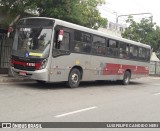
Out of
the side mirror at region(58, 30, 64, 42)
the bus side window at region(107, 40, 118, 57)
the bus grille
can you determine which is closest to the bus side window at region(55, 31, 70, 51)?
the side mirror at region(58, 30, 64, 42)

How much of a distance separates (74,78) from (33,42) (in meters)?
2.84

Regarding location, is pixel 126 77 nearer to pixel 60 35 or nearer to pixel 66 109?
pixel 60 35

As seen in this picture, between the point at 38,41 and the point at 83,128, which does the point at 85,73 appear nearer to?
the point at 38,41

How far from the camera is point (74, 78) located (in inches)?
645

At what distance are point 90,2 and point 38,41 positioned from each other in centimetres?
1331

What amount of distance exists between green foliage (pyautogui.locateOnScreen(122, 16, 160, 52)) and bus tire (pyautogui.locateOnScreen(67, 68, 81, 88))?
24.0 metres

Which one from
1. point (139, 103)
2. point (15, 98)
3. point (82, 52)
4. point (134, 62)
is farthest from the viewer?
point (134, 62)

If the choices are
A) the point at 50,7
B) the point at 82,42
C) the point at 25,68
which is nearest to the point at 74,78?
the point at 82,42

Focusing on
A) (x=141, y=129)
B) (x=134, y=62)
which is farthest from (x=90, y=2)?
(x=141, y=129)

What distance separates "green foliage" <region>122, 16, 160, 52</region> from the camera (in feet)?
129

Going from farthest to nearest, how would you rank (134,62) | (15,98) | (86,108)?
(134,62), (15,98), (86,108)

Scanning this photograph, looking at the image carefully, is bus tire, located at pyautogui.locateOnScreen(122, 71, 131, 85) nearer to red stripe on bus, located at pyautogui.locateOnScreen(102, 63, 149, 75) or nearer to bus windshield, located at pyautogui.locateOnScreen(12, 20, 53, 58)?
red stripe on bus, located at pyautogui.locateOnScreen(102, 63, 149, 75)

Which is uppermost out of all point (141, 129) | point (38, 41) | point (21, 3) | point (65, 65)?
point (21, 3)

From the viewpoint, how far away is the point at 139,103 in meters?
12.8
